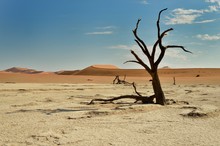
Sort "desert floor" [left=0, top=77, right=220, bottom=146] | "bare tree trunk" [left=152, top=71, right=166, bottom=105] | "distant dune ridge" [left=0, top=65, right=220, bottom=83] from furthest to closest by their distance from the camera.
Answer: "distant dune ridge" [left=0, top=65, right=220, bottom=83] < "bare tree trunk" [left=152, top=71, right=166, bottom=105] < "desert floor" [left=0, top=77, right=220, bottom=146]

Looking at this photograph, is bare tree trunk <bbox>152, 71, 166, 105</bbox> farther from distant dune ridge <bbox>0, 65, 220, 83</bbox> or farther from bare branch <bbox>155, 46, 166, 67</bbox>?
distant dune ridge <bbox>0, 65, 220, 83</bbox>

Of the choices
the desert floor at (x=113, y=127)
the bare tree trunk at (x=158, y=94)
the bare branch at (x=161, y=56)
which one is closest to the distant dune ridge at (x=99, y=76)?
the bare tree trunk at (x=158, y=94)

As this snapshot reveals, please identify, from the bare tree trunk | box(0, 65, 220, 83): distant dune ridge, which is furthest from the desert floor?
box(0, 65, 220, 83): distant dune ridge

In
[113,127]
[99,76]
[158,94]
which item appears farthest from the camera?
[99,76]

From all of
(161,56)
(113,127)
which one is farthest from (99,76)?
(113,127)

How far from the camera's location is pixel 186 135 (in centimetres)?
609

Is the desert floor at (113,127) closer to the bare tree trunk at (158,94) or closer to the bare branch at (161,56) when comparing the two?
the bare tree trunk at (158,94)

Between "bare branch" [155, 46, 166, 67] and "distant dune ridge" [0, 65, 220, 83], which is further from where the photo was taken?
"distant dune ridge" [0, 65, 220, 83]

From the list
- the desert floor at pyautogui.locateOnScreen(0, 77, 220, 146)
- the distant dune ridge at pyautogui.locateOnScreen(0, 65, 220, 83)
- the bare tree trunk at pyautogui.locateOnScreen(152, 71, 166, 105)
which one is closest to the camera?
the desert floor at pyautogui.locateOnScreen(0, 77, 220, 146)

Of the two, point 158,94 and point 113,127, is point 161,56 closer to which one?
point 158,94


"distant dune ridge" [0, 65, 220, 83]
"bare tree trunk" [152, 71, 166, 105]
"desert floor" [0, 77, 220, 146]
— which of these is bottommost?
"desert floor" [0, 77, 220, 146]

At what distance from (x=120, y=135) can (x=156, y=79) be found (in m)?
5.20

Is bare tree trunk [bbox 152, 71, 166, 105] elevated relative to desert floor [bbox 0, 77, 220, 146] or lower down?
elevated

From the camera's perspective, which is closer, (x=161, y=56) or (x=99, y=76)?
(x=161, y=56)
